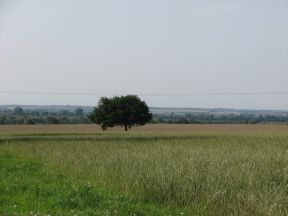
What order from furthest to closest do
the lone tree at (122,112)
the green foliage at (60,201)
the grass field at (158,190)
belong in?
the lone tree at (122,112) → the grass field at (158,190) → the green foliage at (60,201)

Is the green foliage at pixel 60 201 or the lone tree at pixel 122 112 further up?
the lone tree at pixel 122 112

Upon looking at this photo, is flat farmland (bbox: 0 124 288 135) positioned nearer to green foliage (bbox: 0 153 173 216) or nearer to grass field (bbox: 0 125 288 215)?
grass field (bbox: 0 125 288 215)

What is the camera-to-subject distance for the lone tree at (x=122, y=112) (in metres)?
75.7

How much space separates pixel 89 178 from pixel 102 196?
427cm

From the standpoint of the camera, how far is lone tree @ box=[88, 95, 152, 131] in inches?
2980

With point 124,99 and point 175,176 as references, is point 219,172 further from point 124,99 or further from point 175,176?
point 124,99

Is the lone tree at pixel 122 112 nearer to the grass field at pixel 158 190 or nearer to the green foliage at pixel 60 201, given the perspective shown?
the grass field at pixel 158 190

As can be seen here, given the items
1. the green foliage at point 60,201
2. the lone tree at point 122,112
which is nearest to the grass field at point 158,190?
the green foliage at point 60,201

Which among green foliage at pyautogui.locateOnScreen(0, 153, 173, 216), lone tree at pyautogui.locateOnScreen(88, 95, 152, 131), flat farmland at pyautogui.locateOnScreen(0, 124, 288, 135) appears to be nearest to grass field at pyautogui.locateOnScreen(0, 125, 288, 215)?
green foliage at pyautogui.locateOnScreen(0, 153, 173, 216)

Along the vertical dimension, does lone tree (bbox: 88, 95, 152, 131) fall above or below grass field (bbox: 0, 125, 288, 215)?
above

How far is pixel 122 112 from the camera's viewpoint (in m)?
75.2

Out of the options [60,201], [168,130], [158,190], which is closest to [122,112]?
[168,130]

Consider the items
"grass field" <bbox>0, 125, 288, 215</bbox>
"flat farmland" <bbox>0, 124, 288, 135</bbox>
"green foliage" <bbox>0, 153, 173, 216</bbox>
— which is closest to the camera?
"green foliage" <bbox>0, 153, 173, 216</bbox>

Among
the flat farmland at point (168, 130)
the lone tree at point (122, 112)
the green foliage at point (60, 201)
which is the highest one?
the lone tree at point (122, 112)
